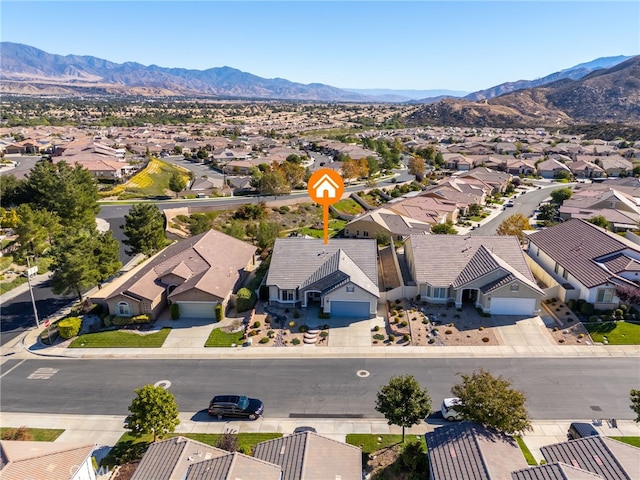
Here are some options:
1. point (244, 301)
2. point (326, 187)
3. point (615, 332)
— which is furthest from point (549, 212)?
point (244, 301)

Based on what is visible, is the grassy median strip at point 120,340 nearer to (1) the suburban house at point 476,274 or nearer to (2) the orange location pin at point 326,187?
(2) the orange location pin at point 326,187

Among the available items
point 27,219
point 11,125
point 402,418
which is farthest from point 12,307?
point 11,125

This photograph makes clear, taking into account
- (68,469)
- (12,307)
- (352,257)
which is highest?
(352,257)

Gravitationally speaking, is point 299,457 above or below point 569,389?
above

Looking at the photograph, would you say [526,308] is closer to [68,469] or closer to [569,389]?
[569,389]

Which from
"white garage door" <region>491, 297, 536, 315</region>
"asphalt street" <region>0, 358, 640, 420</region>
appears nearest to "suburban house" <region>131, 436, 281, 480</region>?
"asphalt street" <region>0, 358, 640, 420</region>
